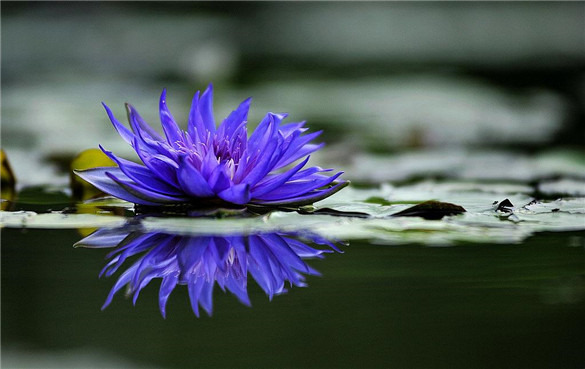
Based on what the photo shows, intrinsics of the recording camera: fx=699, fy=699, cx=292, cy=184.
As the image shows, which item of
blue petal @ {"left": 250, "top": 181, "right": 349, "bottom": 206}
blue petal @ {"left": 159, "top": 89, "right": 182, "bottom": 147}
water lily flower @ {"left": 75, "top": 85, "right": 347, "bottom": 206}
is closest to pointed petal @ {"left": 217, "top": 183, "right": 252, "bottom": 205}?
water lily flower @ {"left": 75, "top": 85, "right": 347, "bottom": 206}

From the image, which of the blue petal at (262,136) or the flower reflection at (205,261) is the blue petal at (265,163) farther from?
the flower reflection at (205,261)

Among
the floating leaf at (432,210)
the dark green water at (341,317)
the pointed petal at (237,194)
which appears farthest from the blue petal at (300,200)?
the dark green water at (341,317)

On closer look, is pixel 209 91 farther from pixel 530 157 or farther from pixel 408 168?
pixel 530 157

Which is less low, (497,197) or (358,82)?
(358,82)

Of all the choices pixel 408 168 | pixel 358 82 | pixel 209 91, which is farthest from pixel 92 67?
pixel 209 91

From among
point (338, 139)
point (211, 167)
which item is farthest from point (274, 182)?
point (338, 139)

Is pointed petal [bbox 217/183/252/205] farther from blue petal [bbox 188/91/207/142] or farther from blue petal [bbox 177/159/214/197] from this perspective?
blue petal [bbox 188/91/207/142]
